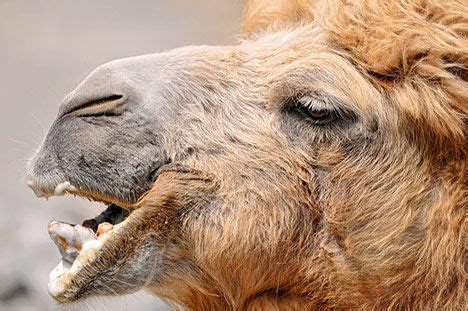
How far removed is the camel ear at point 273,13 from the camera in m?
4.25

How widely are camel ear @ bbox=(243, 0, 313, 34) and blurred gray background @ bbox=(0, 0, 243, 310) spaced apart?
234cm

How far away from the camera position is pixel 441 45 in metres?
3.69

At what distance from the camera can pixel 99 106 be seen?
3.69 m

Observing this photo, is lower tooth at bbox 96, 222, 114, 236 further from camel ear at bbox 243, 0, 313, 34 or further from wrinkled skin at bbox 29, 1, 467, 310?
camel ear at bbox 243, 0, 313, 34

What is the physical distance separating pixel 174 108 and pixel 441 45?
1.00 m

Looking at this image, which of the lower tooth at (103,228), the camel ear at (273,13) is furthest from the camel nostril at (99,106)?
the camel ear at (273,13)

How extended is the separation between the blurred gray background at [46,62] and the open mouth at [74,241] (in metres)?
2.78

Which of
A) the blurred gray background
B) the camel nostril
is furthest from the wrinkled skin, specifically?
the blurred gray background

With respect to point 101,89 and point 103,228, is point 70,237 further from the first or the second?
point 101,89

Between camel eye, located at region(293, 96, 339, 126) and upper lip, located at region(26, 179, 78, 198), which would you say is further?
camel eye, located at region(293, 96, 339, 126)

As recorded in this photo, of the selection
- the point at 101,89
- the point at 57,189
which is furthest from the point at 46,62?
the point at 57,189

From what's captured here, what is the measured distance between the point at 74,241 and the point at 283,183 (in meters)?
0.78

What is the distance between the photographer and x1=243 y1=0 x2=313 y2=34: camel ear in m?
4.25

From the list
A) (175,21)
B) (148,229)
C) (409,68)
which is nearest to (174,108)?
(148,229)
